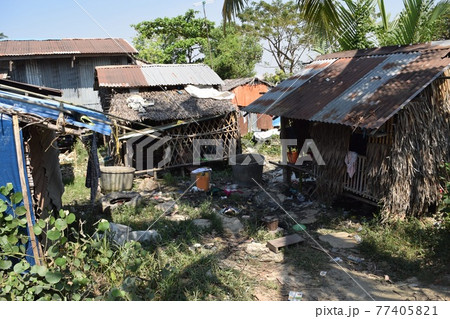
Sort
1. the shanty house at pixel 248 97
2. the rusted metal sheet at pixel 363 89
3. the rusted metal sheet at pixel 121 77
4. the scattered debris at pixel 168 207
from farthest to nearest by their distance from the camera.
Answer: the shanty house at pixel 248 97, the rusted metal sheet at pixel 121 77, the scattered debris at pixel 168 207, the rusted metal sheet at pixel 363 89

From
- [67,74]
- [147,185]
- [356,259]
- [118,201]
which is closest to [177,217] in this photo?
[118,201]

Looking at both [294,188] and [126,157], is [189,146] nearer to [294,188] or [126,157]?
[126,157]

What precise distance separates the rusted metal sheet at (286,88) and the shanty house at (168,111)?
244 cm

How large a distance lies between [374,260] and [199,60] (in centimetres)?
2203

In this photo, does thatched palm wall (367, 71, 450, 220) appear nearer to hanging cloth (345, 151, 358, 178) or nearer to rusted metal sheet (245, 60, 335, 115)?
hanging cloth (345, 151, 358, 178)

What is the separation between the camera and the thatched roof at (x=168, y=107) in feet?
39.3

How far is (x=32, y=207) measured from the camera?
4.70 meters

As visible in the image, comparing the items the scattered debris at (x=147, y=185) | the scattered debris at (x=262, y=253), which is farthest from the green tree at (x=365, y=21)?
the scattered debris at (x=147, y=185)

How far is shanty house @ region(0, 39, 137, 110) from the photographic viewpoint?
1823 cm

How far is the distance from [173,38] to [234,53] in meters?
4.35

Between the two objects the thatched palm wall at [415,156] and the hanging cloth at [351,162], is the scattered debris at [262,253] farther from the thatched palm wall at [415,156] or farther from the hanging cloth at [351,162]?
the hanging cloth at [351,162]

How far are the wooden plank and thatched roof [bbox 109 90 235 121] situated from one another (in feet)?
20.5

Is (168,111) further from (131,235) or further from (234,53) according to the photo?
(234,53)

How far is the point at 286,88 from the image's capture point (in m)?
10.7
